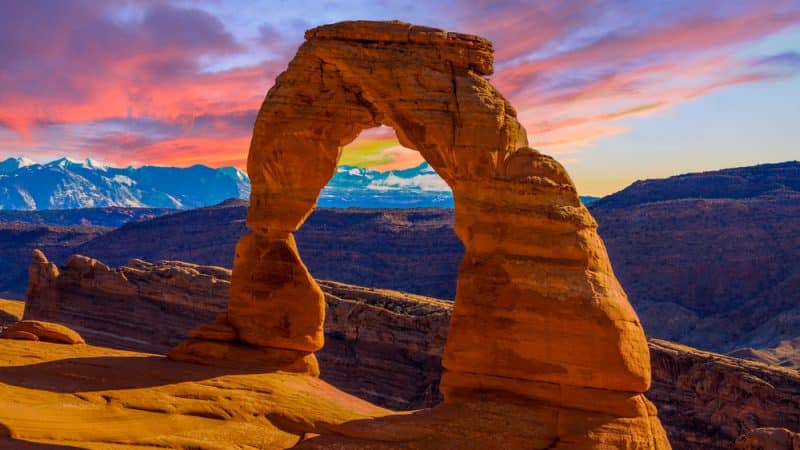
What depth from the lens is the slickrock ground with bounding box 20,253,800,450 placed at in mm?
33000

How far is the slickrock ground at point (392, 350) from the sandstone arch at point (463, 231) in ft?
60.1

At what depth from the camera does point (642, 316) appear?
69.9 m

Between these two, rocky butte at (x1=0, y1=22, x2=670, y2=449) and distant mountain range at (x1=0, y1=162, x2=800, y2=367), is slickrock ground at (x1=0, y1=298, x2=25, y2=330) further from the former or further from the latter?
distant mountain range at (x1=0, y1=162, x2=800, y2=367)

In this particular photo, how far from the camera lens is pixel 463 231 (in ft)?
54.8

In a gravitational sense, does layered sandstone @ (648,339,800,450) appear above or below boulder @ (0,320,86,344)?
below

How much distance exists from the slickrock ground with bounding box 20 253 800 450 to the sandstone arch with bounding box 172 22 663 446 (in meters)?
18.3

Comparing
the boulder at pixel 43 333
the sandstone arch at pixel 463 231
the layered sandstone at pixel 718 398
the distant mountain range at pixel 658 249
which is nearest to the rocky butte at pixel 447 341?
the sandstone arch at pixel 463 231

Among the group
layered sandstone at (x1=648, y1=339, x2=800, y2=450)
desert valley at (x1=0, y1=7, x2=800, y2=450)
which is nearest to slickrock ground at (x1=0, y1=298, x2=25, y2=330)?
desert valley at (x1=0, y1=7, x2=800, y2=450)

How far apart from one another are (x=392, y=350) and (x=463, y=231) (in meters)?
24.6

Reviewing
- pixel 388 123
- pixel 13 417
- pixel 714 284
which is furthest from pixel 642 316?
pixel 13 417

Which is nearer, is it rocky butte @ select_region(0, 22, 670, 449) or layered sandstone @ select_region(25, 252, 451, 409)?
rocky butte @ select_region(0, 22, 670, 449)

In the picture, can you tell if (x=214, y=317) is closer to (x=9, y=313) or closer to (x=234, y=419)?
(x=9, y=313)

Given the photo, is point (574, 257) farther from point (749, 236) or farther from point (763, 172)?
point (763, 172)

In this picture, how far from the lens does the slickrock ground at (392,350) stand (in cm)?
3300
